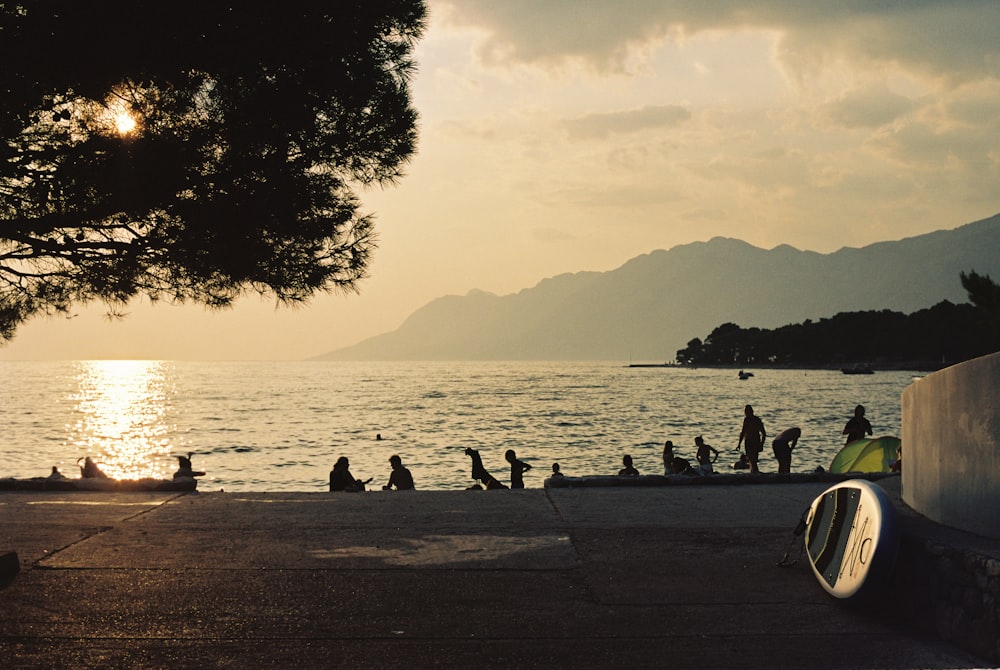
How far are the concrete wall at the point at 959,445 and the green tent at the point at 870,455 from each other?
9906 millimetres

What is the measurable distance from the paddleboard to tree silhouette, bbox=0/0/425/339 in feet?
15.7

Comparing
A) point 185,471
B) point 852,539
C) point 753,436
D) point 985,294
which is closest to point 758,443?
point 753,436

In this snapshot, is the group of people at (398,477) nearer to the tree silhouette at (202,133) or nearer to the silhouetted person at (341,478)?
the silhouetted person at (341,478)

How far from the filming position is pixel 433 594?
22.3 ft

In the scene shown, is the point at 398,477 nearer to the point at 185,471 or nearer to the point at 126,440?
the point at 185,471

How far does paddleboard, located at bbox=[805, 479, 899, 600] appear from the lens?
20.4ft

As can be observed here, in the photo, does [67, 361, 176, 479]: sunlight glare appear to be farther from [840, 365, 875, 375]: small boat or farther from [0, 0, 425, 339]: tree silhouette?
[840, 365, 875, 375]: small boat

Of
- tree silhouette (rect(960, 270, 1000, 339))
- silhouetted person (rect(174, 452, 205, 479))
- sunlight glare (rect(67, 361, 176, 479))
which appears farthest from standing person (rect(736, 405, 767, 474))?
sunlight glare (rect(67, 361, 176, 479))

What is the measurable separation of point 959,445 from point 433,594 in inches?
161

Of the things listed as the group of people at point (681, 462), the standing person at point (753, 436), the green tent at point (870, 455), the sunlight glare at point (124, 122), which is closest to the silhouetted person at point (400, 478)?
the group of people at point (681, 462)

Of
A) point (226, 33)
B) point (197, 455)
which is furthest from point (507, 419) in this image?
point (226, 33)

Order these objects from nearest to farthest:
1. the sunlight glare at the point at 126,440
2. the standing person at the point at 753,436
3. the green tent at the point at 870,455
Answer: the green tent at the point at 870,455 < the standing person at the point at 753,436 < the sunlight glare at the point at 126,440

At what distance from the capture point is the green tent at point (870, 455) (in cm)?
1748

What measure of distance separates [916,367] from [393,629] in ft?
638
